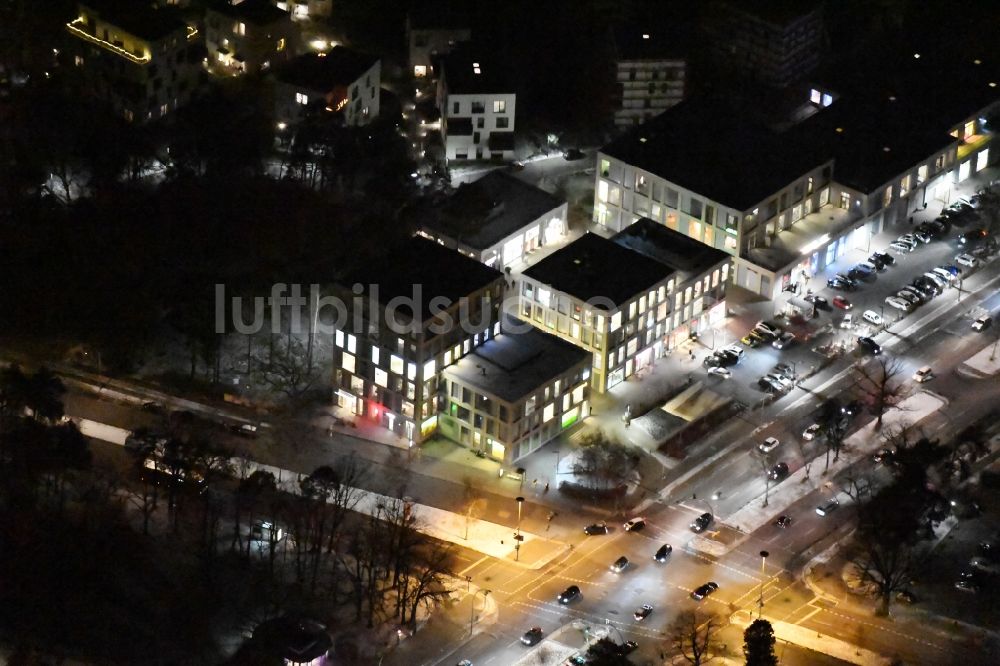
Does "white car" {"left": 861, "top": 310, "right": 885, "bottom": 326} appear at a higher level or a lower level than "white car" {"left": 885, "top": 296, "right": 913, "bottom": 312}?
lower

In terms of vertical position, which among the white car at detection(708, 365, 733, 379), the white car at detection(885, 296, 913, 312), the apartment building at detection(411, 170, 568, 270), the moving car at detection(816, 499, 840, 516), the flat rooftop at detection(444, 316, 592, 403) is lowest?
the moving car at detection(816, 499, 840, 516)

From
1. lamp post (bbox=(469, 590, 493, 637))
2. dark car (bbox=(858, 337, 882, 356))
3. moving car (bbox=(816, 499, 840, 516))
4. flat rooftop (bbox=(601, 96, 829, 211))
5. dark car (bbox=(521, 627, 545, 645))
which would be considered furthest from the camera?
flat rooftop (bbox=(601, 96, 829, 211))

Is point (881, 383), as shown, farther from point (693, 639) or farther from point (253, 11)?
point (253, 11)

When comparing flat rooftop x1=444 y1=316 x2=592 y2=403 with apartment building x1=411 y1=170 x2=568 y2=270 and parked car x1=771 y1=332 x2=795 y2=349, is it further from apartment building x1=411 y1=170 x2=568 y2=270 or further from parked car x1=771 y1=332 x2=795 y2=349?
parked car x1=771 y1=332 x2=795 y2=349

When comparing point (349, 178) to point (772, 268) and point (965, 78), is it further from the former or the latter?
point (965, 78)

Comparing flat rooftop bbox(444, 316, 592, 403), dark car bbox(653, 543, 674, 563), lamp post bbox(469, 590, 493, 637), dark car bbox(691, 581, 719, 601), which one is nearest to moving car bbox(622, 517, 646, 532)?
dark car bbox(653, 543, 674, 563)

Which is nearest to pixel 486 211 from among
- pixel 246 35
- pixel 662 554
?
pixel 246 35

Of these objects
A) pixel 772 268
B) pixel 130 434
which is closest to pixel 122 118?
pixel 130 434
